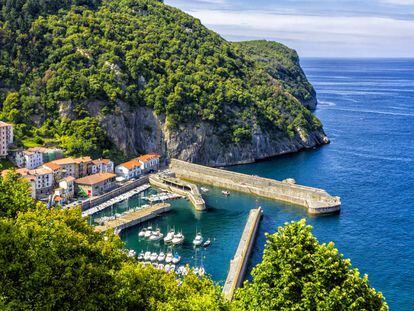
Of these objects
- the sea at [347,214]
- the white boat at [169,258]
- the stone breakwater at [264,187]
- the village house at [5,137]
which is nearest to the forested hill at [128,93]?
the village house at [5,137]

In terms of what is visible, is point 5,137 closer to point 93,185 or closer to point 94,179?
point 94,179

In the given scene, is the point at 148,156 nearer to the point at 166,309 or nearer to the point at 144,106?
the point at 144,106

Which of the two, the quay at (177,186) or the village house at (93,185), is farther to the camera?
the village house at (93,185)

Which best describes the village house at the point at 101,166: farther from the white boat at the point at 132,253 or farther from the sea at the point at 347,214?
the white boat at the point at 132,253

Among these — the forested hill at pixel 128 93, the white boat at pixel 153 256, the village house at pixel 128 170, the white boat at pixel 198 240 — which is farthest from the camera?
Answer: the forested hill at pixel 128 93

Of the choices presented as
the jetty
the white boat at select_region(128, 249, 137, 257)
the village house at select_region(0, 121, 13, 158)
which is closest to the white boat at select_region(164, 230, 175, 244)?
the white boat at select_region(128, 249, 137, 257)
